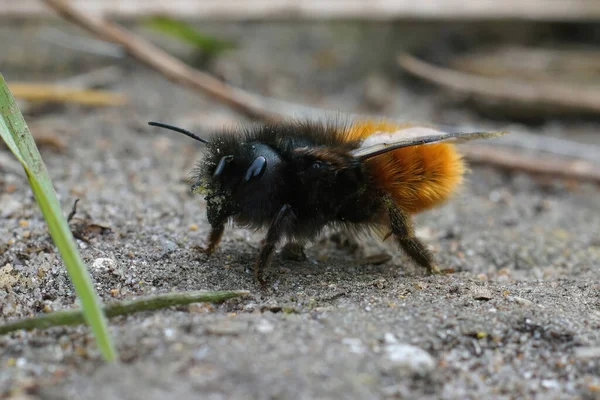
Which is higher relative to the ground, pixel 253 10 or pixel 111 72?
pixel 253 10

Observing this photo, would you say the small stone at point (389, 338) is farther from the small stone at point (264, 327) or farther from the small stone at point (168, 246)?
the small stone at point (168, 246)

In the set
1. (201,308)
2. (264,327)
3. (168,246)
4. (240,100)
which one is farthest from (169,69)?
(264,327)

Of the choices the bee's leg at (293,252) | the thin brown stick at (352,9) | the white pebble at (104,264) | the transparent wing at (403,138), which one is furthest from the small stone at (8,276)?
A: the thin brown stick at (352,9)

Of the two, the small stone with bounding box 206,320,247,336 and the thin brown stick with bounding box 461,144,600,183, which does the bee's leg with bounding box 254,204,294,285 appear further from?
the thin brown stick with bounding box 461,144,600,183

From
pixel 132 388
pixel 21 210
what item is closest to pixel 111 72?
pixel 21 210

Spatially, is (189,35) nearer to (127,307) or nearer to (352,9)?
(352,9)

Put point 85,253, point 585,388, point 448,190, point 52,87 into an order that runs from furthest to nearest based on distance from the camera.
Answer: point 52,87, point 448,190, point 85,253, point 585,388

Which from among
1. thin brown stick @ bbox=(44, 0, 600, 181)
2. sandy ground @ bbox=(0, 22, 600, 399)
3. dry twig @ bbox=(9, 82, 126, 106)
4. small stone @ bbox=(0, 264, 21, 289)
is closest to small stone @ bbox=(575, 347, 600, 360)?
sandy ground @ bbox=(0, 22, 600, 399)

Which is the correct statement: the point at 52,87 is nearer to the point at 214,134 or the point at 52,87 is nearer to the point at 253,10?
the point at 253,10
